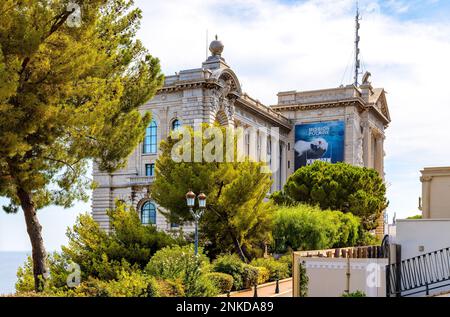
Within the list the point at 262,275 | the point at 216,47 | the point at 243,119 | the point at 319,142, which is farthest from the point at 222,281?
the point at 319,142

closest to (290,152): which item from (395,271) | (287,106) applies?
(287,106)

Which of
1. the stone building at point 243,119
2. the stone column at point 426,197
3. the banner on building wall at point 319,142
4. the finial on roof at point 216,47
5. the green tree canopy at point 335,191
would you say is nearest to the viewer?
the stone column at point 426,197

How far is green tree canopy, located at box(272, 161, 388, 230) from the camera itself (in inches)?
1855

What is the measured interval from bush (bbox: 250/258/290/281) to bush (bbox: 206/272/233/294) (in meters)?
5.08

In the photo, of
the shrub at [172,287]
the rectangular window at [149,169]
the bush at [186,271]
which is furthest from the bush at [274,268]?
the rectangular window at [149,169]

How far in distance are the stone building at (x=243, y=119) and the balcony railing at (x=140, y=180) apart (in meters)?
0.08

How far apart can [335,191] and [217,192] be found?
19.9m

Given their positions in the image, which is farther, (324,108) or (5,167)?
(324,108)

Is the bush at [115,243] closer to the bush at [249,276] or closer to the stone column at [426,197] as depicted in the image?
the bush at [249,276]

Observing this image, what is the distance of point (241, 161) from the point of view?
101 ft

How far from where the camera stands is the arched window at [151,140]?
50469mm

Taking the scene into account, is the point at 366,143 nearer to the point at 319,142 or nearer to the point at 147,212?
the point at 319,142
